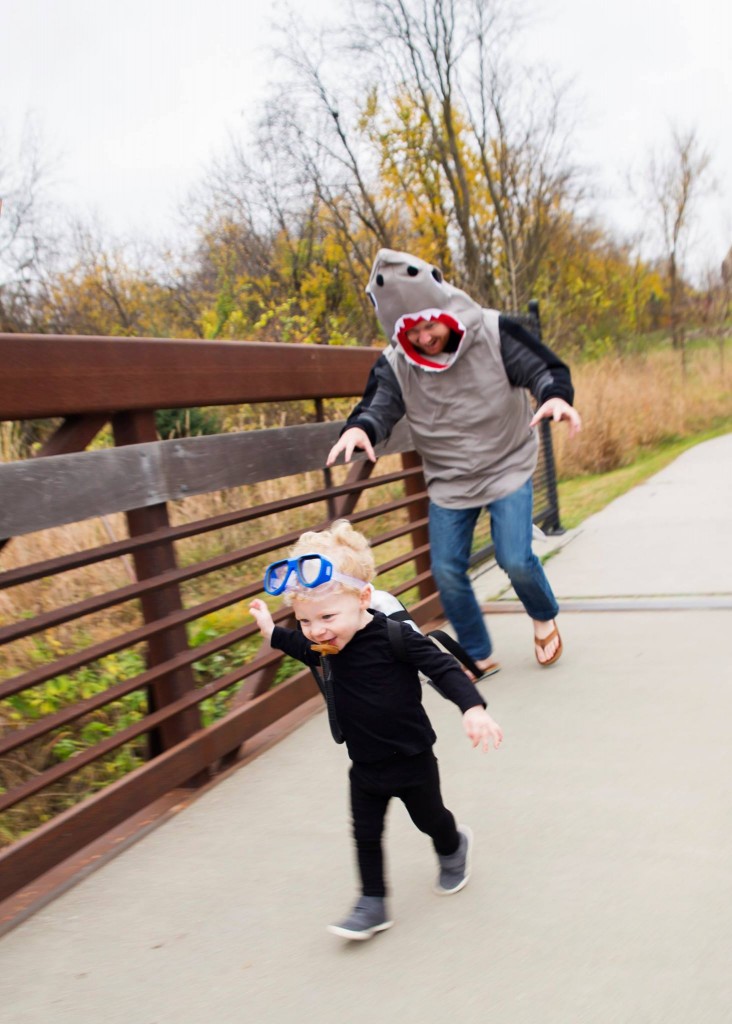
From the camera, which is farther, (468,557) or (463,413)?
(468,557)

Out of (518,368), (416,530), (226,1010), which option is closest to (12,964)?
(226,1010)

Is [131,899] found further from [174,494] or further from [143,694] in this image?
[143,694]

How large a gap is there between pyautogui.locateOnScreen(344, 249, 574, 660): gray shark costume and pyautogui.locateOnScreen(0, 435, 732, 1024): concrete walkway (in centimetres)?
52

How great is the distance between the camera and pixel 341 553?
7.44ft

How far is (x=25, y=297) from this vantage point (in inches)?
614

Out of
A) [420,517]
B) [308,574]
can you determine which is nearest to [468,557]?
[420,517]

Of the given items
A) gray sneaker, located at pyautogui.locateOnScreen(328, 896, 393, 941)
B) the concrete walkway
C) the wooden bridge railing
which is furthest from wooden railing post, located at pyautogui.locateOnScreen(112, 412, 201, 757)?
gray sneaker, located at pyautogui.locateOnScreen(328, 896, 393, 941)

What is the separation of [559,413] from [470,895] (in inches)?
69.4

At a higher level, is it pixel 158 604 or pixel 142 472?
pixel 142 472

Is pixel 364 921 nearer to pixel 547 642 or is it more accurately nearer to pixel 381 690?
pixel 381 690

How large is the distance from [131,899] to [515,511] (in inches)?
84.4

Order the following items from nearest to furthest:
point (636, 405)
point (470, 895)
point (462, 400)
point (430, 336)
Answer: point (470, 895) → point (430, 336) → point (462, 400) → point (636, 405)

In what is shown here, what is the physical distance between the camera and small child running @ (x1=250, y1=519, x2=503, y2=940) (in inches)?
89.0

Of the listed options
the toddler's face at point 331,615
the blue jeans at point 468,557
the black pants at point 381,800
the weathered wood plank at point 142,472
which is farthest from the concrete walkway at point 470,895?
the weathered wood plank at point 142,472
